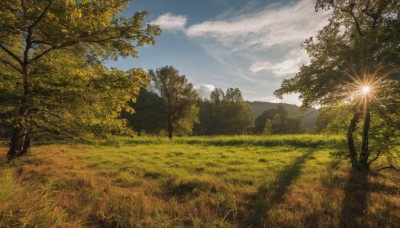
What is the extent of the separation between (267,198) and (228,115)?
1927 inches

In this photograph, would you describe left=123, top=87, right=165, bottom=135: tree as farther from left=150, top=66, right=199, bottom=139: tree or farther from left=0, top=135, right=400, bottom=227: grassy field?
left=0, top=135, right=400, bottom=227: grassy field

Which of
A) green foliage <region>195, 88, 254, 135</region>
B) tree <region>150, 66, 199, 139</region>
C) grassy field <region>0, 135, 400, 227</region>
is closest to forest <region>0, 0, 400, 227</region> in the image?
grassy field <region>0, 135, 400, 227</region>

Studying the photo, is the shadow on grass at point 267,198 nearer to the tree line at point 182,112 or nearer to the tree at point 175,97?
the tree line at point 182,112

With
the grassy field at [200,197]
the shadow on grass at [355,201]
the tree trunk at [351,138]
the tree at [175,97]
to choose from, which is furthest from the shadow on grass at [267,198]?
the tree at [175,97]

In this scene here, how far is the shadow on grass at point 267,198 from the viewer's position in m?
5.39

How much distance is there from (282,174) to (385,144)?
3.71m

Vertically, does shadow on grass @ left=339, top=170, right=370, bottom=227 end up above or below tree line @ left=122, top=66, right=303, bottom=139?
below

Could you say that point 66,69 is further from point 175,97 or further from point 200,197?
point 175,97

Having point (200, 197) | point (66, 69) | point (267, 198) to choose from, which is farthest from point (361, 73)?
point (66, 69)

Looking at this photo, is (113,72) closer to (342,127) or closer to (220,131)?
(342,127)

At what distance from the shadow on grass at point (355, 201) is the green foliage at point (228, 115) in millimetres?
46012

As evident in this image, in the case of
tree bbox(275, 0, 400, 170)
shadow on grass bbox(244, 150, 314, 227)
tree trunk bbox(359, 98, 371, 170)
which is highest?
tree bbox(275, 0, 400, 170)

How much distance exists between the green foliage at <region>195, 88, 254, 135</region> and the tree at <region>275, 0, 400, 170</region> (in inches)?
1790

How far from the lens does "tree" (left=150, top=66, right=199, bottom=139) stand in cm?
3258
